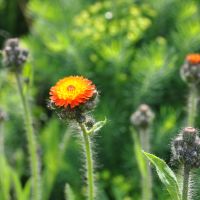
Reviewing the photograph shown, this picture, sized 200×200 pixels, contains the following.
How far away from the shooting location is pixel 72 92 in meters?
2.05

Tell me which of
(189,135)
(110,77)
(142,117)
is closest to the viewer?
(189,135)

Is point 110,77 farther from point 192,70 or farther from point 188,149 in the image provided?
point 188,149

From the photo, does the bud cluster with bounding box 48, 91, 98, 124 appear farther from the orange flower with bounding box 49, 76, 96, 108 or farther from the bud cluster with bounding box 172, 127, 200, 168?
the bud cluster with bounding box 172, 127, 200, 168

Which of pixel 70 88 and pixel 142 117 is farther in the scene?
pixel 142 117

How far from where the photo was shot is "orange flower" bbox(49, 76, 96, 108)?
6.70ft

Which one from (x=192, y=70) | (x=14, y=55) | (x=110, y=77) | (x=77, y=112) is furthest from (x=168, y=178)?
(x=110, y=77)

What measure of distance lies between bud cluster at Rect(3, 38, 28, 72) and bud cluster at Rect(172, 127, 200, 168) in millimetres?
1284

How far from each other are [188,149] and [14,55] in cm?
135

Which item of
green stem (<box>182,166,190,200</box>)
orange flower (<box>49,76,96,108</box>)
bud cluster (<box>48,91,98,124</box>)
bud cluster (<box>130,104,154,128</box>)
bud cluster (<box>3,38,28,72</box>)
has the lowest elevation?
green stem (<box>182,166,190,200</box>)

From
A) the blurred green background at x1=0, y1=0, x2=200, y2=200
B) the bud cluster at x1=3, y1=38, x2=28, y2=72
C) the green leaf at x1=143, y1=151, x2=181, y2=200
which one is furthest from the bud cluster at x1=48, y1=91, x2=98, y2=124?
the blurred green background at x1=0, y1=0, x2=200, y2=200

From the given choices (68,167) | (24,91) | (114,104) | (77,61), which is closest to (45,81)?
(77,61)

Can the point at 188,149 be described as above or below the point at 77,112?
below

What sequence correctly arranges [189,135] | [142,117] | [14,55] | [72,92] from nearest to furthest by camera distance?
[189,135] → [72,92] → [14,55] → [142,117]

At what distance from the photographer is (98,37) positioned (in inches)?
175
